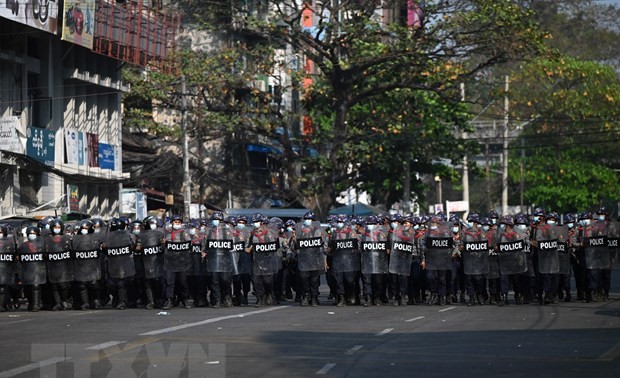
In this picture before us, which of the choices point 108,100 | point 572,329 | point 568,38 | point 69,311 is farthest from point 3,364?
point 568,38

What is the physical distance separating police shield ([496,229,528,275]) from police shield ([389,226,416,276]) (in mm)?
1693

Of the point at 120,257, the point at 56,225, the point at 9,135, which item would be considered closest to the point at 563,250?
the point at 120,257

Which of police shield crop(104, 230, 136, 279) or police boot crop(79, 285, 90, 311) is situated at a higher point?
police shield crop(104, 230, 136, 279)

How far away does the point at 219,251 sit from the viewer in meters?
25.1

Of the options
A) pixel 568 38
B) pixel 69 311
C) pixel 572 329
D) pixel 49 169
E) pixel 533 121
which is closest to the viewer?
pixel 572 329

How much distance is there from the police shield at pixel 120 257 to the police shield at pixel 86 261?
219mm

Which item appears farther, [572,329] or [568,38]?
[568,38]

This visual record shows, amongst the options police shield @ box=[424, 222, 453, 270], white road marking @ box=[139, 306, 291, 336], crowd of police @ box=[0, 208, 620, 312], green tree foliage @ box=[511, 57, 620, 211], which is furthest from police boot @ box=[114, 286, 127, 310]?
green tree foliage @ box=[511, 57, 620, 211]

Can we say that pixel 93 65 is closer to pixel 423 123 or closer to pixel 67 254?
pixel 423 123

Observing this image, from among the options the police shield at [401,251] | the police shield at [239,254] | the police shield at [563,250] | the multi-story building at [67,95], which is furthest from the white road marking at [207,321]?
the multi-story building at [67,95]

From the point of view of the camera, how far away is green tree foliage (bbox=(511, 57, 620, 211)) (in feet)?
216

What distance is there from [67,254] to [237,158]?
1349 inches

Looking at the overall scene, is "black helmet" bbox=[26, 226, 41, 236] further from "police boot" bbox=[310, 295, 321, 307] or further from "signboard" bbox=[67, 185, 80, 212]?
"signboard" bbox=[67, 185, 80, 212]

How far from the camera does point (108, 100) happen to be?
48.9m
